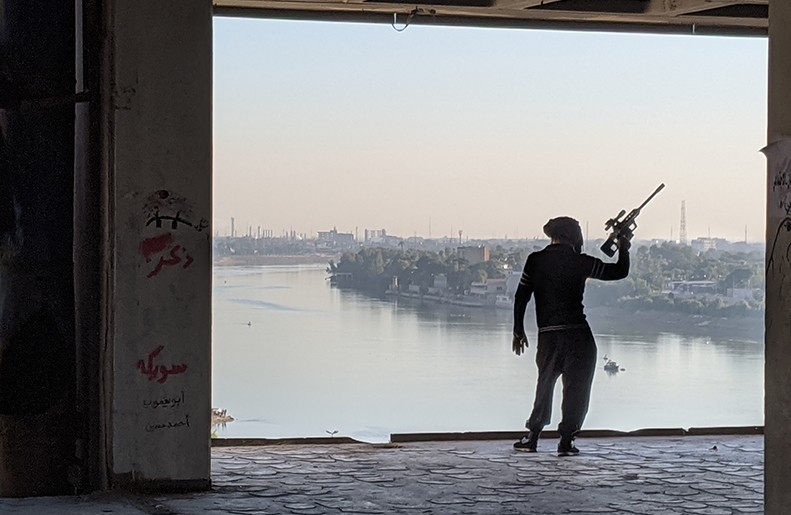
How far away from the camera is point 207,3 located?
24.1ft

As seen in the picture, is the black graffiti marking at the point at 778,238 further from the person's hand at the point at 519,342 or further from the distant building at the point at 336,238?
the distant building at the point at 336,238

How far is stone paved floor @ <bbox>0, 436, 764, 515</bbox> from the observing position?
6930 millimetres

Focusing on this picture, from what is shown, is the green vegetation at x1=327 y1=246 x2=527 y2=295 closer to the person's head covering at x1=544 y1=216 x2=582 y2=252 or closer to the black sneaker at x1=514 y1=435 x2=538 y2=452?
the person's head covering at x1=544 y1=216 x2=582 y2=252

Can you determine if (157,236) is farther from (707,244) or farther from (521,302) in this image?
(707,244)

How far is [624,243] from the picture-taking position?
9102 mm

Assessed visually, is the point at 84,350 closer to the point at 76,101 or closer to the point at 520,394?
the point at 76,101

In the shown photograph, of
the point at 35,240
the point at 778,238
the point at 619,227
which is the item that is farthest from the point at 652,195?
the point at 35,240

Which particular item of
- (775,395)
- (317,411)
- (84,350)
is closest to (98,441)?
(84,350)

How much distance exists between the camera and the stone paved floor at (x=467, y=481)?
273 inches

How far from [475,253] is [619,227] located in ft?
21.3

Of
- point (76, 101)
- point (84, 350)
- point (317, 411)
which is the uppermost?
point (76, 101)

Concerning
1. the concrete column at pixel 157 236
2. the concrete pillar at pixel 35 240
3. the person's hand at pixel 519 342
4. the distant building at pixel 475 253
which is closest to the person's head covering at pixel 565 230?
the person's hand at pixel 519 342

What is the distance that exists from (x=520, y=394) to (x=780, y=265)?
1115 centimetres

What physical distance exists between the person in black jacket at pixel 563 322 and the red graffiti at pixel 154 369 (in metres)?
3.22
